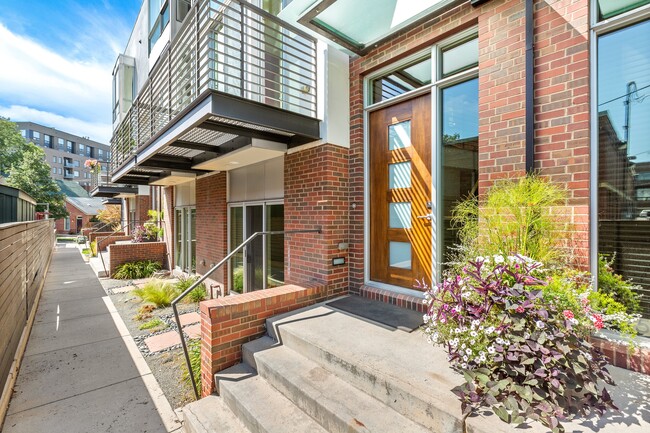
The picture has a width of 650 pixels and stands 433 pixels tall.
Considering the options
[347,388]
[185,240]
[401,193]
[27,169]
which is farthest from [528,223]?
[27,169]

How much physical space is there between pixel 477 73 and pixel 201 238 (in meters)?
7.27

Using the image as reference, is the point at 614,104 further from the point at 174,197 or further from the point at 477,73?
the point at 174,197

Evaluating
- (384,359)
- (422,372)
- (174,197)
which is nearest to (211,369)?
(384,359)

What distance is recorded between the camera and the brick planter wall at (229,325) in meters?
3.14

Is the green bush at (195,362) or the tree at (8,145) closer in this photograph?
the green bush at (195,362)

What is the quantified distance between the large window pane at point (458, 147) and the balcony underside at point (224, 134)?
176cm

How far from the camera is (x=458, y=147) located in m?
3.57

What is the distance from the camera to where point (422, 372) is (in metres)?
2.28

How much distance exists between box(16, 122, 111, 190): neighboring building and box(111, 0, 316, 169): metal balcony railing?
193 ft

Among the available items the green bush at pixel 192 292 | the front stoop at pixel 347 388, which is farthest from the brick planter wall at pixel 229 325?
the green bush at pixel 192 292

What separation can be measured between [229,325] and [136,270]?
8.23 m

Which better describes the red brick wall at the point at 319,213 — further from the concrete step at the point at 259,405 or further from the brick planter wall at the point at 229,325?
the concrete step at the point at 259,405

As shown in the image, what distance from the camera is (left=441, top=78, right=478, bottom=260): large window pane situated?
3445 millimetres

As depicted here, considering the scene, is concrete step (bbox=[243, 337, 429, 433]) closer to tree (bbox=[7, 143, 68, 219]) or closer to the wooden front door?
the wooden front door
